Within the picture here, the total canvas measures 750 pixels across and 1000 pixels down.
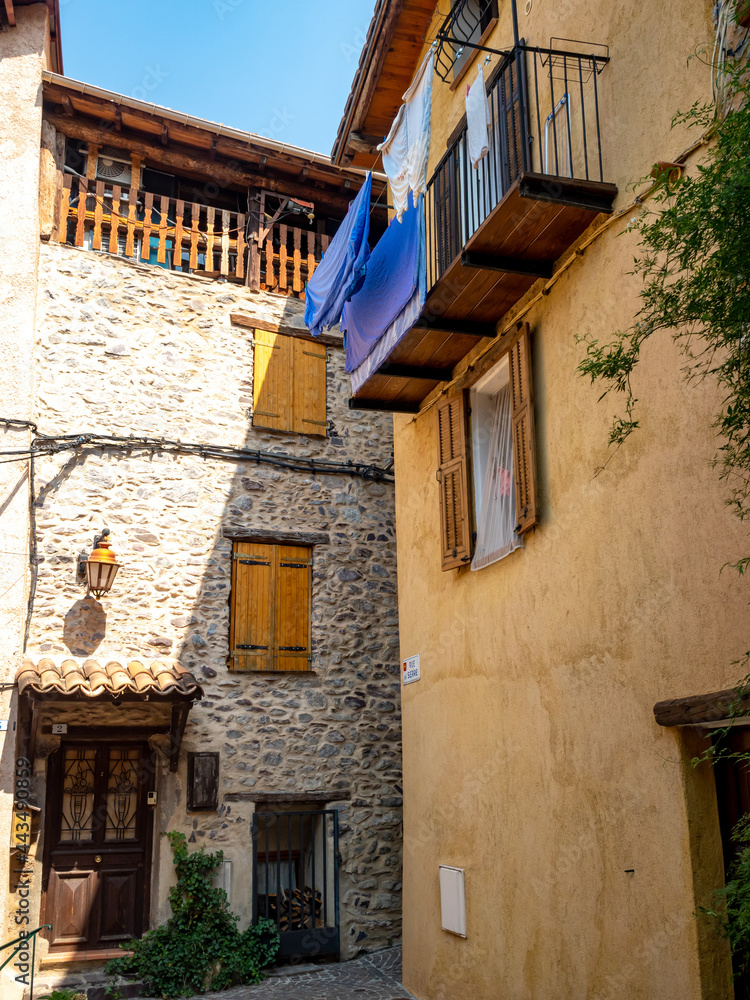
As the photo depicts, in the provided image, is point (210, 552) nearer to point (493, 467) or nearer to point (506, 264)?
point (493, 467)

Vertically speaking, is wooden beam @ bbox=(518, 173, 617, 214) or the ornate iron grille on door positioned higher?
wooden beam @ bbox=(518, 173, 617, 214)

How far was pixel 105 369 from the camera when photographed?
32.8 feet

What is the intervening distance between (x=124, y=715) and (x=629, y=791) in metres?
5.67

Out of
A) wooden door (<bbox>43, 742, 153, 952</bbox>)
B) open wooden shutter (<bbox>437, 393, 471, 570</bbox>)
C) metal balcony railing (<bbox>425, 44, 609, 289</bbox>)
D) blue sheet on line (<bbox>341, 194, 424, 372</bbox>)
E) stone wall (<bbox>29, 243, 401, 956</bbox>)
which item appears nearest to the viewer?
metal balcony railing (<bbox>425, 44, 609, 289</bbox>)

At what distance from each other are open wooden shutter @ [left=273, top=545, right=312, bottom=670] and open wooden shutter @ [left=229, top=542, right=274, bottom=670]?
0.09m

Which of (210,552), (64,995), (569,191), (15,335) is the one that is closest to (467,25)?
(569,191)

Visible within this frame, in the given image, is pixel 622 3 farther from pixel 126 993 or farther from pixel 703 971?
pixel 126 993

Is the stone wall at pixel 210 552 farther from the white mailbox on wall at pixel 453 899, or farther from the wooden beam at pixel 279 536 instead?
the white mailbox on wall at pixel 453 899

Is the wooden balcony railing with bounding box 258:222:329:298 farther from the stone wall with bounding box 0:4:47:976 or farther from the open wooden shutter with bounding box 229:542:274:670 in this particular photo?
the open wooden shutter with bounding box 229:542:274:670

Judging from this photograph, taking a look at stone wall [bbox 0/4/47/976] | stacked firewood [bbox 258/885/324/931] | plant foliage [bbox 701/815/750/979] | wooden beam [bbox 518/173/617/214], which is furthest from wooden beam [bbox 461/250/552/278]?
stacked firewood [bbox 258/885/324/931]

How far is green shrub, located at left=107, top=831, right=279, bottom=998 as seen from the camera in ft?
27.3

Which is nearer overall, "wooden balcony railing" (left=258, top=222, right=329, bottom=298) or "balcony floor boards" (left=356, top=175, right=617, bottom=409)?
"balcony floor boards" (left=356, top=175, right=617, bottom=409)

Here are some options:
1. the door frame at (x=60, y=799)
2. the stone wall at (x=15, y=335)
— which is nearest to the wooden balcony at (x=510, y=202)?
the stone wall at (x=15, y=335)

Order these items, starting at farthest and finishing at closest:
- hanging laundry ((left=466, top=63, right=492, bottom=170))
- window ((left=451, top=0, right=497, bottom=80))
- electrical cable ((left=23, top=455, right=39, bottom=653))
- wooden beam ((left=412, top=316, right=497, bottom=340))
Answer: electrical cable ((left=23, top=455, right=39, bottom=653)), window ((left=451, top=0, right=497, bottom=80)), wooden beam ((left=412, top=316, right=497, bottom=340)), hanging laundry ((left=466, top=63, right=492, bottom=170))
